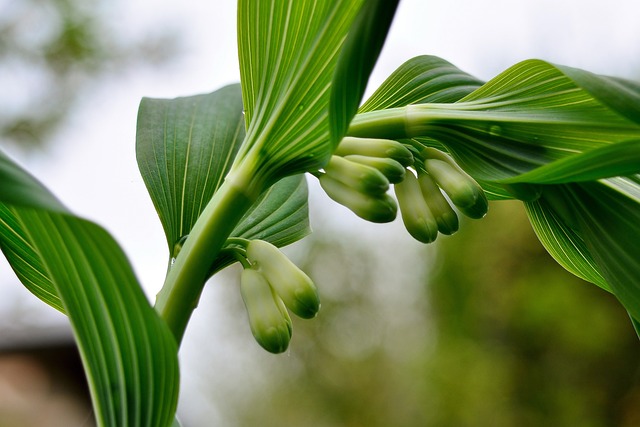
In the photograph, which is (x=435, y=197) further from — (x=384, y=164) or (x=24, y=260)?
(x=24, y=260)

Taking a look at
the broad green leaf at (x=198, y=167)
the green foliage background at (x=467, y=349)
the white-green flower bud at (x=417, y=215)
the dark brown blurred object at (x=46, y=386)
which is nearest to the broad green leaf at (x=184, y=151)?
the broad green leaf at (x=198, y=167)

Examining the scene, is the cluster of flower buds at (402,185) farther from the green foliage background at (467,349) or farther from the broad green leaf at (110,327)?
the green foliage background at (467,349)

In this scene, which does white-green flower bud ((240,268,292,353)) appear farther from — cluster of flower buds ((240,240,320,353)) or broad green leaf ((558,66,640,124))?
broad green leaf ((558,66,640,124))

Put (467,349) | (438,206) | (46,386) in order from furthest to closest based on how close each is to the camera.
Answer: (467,349) → (46,386) → (438,206)

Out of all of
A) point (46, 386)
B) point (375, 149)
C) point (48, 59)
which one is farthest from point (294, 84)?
point (48, 59)

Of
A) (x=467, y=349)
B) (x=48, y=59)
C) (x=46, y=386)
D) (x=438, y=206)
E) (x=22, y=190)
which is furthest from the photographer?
(x=467, y=349)

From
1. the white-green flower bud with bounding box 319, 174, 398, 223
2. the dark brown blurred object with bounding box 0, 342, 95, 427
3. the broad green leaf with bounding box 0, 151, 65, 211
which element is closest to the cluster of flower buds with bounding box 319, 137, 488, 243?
the white-green flower bud with bounding box 319, 174, 398, 223

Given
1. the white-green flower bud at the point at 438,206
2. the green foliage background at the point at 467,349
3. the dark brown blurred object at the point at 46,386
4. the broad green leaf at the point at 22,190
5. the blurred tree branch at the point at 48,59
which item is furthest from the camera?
the green foliage background at the point at 467,349
